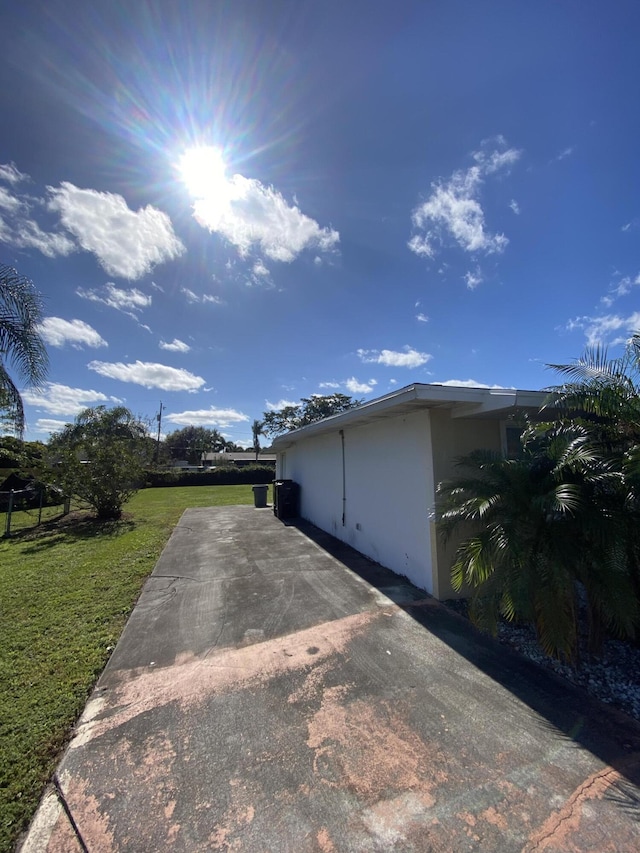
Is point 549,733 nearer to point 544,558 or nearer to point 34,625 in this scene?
point 544,558

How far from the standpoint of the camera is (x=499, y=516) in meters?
3.47

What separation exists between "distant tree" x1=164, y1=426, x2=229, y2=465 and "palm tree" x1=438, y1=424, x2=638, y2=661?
61.4 meters

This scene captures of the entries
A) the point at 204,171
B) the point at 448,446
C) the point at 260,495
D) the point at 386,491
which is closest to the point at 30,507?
the point at 260,495

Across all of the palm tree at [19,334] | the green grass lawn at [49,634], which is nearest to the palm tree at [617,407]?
the green grass lawn at [49,634]

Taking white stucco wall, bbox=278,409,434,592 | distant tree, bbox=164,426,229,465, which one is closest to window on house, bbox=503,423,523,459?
white stucco wall, bbox=278,409,434,592

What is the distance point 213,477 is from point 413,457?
94.7 feet

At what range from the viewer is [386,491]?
6.40 metres

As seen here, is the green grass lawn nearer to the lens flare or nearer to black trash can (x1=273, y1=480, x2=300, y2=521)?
black trash can (x1=273, y1=480, x2=300, y2=521)

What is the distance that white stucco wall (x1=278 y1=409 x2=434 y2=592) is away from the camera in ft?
17.4

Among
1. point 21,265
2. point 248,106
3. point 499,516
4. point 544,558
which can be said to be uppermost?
point 248,106

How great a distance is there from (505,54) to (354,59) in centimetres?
221

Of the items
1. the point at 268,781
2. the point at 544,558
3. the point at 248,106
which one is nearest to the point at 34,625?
the point at 268,781

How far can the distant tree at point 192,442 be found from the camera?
6128 cm

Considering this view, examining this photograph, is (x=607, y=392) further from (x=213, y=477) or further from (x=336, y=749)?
(x=213, y=477)
